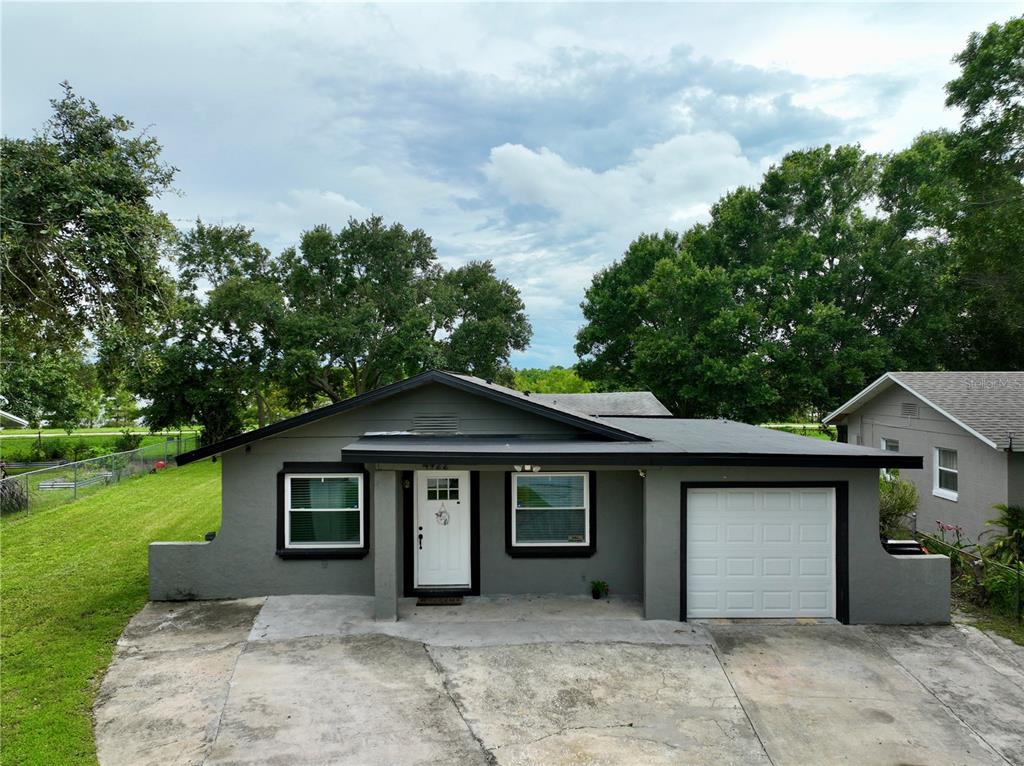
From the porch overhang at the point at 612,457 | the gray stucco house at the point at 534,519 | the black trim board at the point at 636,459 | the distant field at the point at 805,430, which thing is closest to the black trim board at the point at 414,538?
the gray stucco house at the point at 534,519

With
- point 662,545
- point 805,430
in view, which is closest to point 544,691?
point 662,545

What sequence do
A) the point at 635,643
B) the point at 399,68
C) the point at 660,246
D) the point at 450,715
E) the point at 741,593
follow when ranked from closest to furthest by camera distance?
the point at 450,715 → the point at 635,643 → the point at 741,593 → the point at 399,68 → the point at 660,246

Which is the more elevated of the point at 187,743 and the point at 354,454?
the point at 354,454

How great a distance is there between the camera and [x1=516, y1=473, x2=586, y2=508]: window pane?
30.6 feet

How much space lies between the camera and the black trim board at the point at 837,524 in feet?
27.3

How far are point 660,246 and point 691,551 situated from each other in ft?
93.4

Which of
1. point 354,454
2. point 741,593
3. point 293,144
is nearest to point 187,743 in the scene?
point 354,454

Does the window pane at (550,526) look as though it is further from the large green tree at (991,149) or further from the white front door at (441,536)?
the large green tree at (991,149)

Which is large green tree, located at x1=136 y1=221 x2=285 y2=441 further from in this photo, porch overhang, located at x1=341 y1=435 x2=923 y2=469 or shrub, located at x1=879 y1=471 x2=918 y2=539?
shrub, located at x1=879 y1=471 x2=918 y2=539

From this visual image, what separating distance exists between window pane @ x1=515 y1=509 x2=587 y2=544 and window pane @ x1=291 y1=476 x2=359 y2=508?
2.77 meters

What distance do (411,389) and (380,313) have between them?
24581 mm

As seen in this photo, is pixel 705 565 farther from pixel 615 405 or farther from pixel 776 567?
pixel 615 405

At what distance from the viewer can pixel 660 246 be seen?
34062 millimetres

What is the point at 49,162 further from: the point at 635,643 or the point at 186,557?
the point at 635,643
